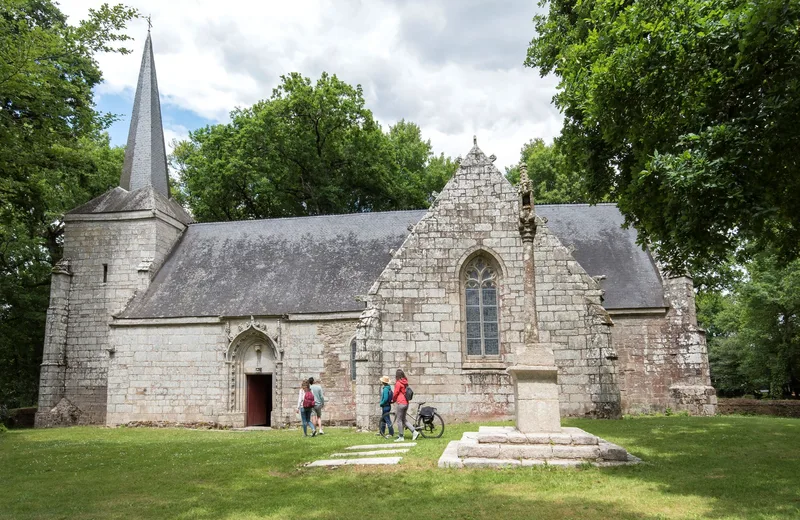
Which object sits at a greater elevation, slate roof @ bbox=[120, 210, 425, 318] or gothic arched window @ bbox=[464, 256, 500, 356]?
slate roof @ bbox=[120, 210, 425, 318]

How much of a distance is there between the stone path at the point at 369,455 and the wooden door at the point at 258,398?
1077cm

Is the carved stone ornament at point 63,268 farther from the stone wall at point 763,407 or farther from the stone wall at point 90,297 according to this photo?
the stone wall at point 763,407

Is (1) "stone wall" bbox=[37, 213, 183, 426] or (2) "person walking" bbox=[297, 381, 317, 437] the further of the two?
(1) "stone wall" bbox=[37, 213, 183, 426]

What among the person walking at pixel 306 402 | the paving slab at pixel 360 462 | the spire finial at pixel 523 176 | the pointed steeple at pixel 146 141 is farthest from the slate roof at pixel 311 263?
the paving slab at pixel 360 462

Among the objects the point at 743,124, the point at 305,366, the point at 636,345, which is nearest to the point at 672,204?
the point at 743,124

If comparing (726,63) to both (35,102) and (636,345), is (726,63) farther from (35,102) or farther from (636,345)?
(35,102)

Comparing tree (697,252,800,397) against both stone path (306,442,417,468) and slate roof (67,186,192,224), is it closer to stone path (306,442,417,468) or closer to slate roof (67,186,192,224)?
stone path (306,442,417,468)

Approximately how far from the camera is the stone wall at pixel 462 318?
51.4 ft

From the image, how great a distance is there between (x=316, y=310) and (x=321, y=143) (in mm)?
16784

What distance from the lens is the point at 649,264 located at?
21.2m

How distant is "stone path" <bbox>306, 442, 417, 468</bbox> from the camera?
9211 millimetres

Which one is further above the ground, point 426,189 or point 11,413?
point 426,189

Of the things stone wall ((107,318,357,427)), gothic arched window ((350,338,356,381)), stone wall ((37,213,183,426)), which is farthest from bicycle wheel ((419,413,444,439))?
stone wall ((37,213,183,426))

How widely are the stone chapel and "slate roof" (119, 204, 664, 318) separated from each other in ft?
0.24
